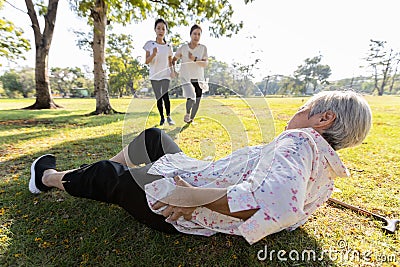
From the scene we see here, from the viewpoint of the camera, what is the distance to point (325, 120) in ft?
3.28

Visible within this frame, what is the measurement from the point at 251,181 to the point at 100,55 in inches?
314

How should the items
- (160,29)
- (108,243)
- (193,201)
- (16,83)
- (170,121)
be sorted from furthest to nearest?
(16,83)
(160,29)
(170,121)
(108,243)
(193,201)

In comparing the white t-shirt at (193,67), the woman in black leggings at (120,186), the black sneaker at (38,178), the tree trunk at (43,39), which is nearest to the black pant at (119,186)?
the woman in black leggings at (120,186)

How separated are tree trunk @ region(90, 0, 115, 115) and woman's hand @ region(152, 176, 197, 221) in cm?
737

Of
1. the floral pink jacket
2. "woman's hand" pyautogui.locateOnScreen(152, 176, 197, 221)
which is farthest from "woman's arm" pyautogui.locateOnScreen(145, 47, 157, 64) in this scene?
"woman's hand" pyautogui.locateOnScreen(152, 176, 197, 221)

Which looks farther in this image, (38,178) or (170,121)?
(170,121)

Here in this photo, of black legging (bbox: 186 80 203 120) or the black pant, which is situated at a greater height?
black legging (bbox: 186 80 203 120)

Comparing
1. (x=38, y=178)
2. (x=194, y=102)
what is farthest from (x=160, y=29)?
(x=38, y=178)

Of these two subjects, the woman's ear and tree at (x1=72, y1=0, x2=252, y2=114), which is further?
tree at (x1=72, y1=0, x2=252, y2=114)

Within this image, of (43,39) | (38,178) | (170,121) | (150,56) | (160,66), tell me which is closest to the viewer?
(38,178)

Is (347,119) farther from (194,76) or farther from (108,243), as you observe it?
(108,243)

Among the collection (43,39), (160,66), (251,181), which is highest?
(43,39)

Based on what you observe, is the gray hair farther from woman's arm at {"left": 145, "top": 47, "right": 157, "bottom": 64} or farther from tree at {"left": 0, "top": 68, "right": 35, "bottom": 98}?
tree at {"left": 0, "top": 68, "right": 35, "bottom": 98}

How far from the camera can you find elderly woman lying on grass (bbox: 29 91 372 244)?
791 millimetres
